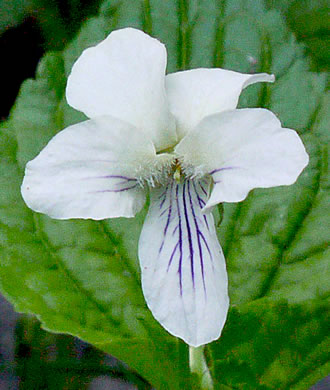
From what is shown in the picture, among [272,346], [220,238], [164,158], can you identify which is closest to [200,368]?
[272,346]

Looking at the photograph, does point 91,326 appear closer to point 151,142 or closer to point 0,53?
point 151,142

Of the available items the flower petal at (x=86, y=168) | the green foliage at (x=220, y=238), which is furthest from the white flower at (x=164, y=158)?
the green foliage at (x=220, y=238)

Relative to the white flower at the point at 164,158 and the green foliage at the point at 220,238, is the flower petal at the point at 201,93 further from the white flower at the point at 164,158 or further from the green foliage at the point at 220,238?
the green foliage at the point at 220,238

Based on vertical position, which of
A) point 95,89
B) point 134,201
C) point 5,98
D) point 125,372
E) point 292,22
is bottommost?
point 125,372

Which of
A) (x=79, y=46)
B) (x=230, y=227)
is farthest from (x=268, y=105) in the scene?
(x=79, y=46)

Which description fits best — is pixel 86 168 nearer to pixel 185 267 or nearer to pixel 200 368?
pixel 185 267

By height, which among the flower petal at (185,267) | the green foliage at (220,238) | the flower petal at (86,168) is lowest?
the green foliage at (220,238)
